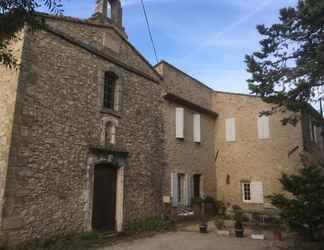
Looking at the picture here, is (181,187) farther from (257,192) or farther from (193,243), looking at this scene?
(193,243)

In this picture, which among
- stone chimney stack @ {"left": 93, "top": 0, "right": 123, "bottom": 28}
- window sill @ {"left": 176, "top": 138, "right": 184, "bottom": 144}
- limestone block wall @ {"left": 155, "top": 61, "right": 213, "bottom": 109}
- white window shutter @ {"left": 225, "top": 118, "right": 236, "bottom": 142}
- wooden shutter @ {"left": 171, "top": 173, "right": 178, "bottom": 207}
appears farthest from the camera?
white window shutter @ {"left": 225, "top": 118, "right": 236, "bottom": 142}

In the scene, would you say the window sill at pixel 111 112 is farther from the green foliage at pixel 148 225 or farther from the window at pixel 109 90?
the green foliage at pixel 148 225

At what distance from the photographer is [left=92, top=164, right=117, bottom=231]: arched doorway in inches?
351

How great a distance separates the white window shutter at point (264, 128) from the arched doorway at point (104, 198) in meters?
8.06

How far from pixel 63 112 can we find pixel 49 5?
5.15m

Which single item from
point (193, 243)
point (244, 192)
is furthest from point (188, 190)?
point (193, 243)

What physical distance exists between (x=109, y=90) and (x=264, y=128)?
8239 mm

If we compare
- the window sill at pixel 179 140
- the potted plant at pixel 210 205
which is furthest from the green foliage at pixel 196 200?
the window sill at pixel 179 140

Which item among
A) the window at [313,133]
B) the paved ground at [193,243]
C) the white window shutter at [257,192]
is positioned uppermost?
the window at [313,133]

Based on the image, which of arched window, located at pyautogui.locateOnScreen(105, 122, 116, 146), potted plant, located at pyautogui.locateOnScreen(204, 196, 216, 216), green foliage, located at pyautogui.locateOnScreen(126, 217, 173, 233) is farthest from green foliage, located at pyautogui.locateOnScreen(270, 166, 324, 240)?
arched window, located at pyautogui.locateOnScreen(105, 122, 116, 146)

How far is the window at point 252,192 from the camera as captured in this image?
13812 mm

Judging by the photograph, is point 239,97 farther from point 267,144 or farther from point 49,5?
point 49,5

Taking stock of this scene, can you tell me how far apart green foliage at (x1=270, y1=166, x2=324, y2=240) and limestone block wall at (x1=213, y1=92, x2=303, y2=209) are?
518 centimetres

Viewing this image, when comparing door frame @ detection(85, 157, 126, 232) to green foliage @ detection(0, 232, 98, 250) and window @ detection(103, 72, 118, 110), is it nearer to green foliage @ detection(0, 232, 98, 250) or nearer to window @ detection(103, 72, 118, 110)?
green foliage @ detection(0, 232, 98, 250)
